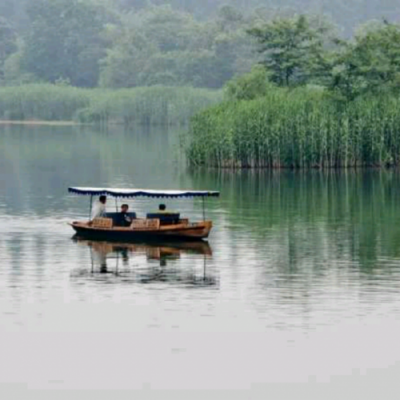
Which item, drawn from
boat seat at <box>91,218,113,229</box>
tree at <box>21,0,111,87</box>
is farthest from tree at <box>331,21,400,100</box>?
tree at <box>21,0,111,87</box>

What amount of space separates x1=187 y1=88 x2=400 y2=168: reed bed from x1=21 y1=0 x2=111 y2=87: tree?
109610 millimetres

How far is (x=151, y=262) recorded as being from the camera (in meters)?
46.3

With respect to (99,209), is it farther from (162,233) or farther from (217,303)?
(217,303)

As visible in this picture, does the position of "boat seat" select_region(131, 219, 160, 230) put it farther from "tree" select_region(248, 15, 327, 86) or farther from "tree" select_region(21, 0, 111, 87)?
"tree" select_region(21, 0, 111, 87)

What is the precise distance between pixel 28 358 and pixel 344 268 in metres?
13.6

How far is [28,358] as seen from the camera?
33188 mm

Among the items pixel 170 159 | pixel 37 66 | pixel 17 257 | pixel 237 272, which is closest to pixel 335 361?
pixel 237 272

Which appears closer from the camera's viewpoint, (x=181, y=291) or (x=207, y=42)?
(x=181, y=291)

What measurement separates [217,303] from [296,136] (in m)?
39.7

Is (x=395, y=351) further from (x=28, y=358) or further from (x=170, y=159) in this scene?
(x=170, y=159)

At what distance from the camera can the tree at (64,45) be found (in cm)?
19138

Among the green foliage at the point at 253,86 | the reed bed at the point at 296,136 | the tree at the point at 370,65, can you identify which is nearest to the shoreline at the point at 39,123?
the green foliage at the point at 253,86

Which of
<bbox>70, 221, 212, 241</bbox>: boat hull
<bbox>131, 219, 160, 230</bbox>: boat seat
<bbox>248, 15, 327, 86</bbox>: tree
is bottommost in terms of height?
<bbox>70, 221, 212, 241</bbox>: boat hull

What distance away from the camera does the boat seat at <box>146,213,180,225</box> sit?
1991 inches
